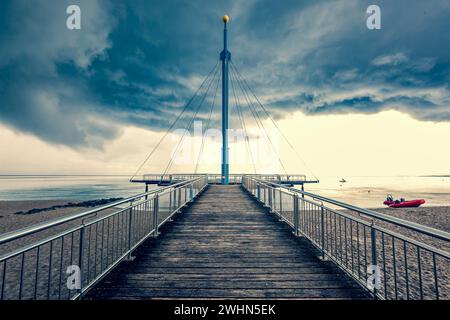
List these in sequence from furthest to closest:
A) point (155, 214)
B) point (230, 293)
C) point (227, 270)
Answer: point (155, 214)
point (227, 270)
point (230, 293)

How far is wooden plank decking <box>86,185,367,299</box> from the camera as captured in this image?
348 cm

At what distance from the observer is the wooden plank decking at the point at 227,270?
348cm

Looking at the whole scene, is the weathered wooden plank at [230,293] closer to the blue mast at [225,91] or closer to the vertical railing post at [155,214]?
the vertical railing post at [155,214]

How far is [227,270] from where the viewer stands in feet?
13.9

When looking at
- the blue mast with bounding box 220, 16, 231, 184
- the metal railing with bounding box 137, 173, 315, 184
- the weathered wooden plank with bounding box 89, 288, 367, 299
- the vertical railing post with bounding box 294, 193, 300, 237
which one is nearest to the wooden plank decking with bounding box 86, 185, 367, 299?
the weathered wooden plank with bounding box 89, 288, 367, 299

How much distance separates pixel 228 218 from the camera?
8.38m

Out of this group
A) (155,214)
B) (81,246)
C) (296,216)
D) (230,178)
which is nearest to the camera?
(81,246)

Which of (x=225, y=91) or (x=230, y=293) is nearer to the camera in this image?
(x=230, y=293)

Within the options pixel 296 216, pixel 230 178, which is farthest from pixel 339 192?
pixel 296 216

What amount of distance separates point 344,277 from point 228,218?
4879 millimetres

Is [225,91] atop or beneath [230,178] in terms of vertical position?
atop

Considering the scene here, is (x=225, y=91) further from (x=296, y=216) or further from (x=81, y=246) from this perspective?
(x=81, y=246)

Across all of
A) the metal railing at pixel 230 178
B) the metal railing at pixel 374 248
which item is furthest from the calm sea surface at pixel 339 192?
the metal railing at pixel 374 248
